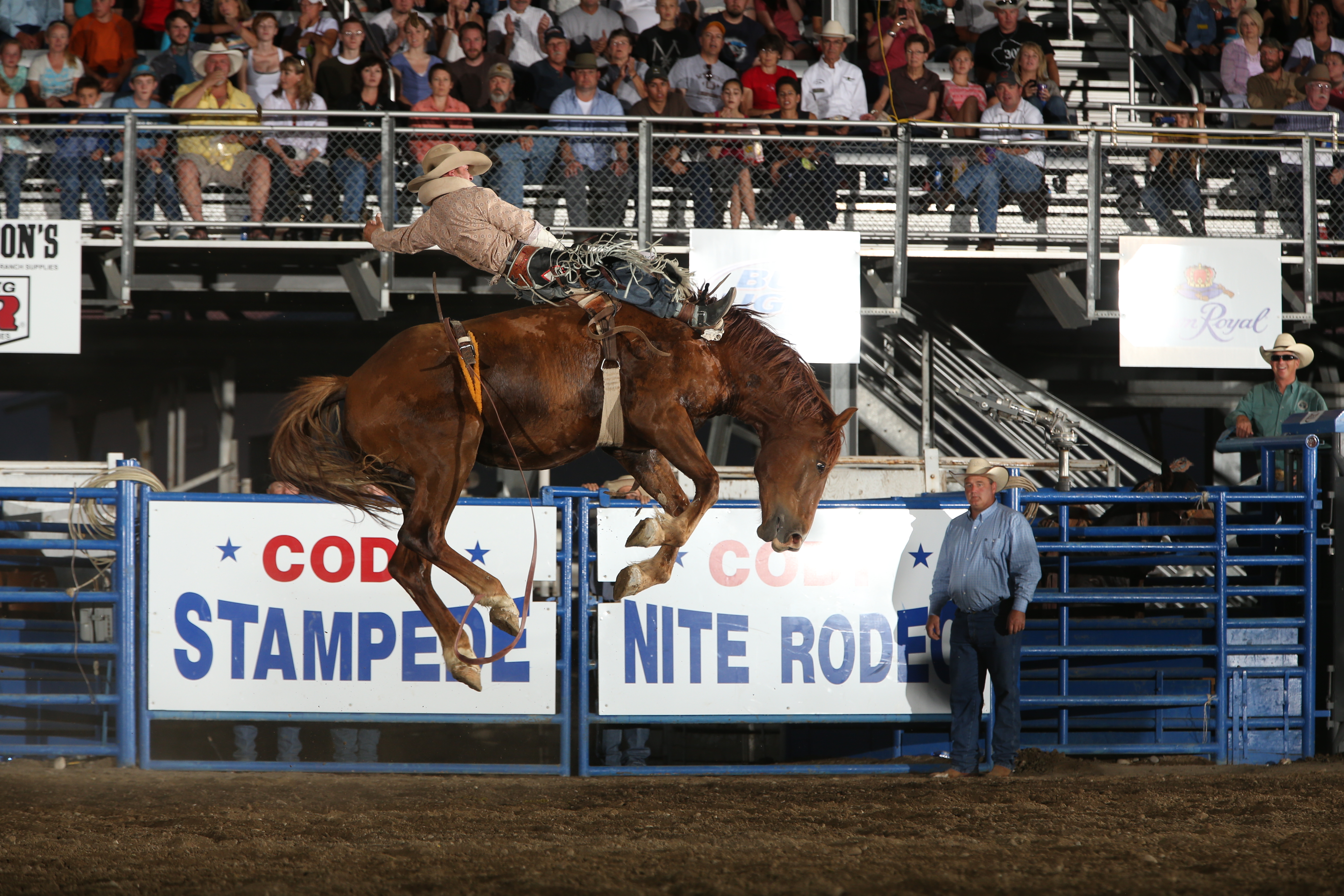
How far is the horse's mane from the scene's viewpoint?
5055 millimetres

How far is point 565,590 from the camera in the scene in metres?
7.57

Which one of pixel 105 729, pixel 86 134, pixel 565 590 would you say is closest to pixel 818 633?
pixel 565 590

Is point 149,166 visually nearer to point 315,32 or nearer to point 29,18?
point 315,32

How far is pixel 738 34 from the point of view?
12.1m

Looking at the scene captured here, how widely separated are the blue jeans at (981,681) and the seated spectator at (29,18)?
33.8 feet

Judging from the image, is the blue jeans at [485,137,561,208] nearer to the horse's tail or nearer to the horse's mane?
the horse's tail

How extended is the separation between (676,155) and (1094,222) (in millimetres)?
3622

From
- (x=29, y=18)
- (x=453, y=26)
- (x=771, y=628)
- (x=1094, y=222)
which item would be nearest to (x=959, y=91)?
(x=1094, y=222)

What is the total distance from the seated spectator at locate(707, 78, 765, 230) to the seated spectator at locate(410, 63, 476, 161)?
204cm

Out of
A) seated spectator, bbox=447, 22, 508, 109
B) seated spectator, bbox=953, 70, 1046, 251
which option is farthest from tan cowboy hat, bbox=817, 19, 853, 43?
seated spectator, bbox=447, 22, 508, 109

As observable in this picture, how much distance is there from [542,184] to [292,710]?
4.92 metres

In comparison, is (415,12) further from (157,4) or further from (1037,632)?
(1037,632)

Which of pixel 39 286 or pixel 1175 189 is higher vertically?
pixel 1175 189

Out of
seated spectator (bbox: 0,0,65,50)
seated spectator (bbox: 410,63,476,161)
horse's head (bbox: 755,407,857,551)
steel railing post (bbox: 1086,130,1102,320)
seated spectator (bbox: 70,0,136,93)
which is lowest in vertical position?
horse's head (bbox: 755,407,857,551)
